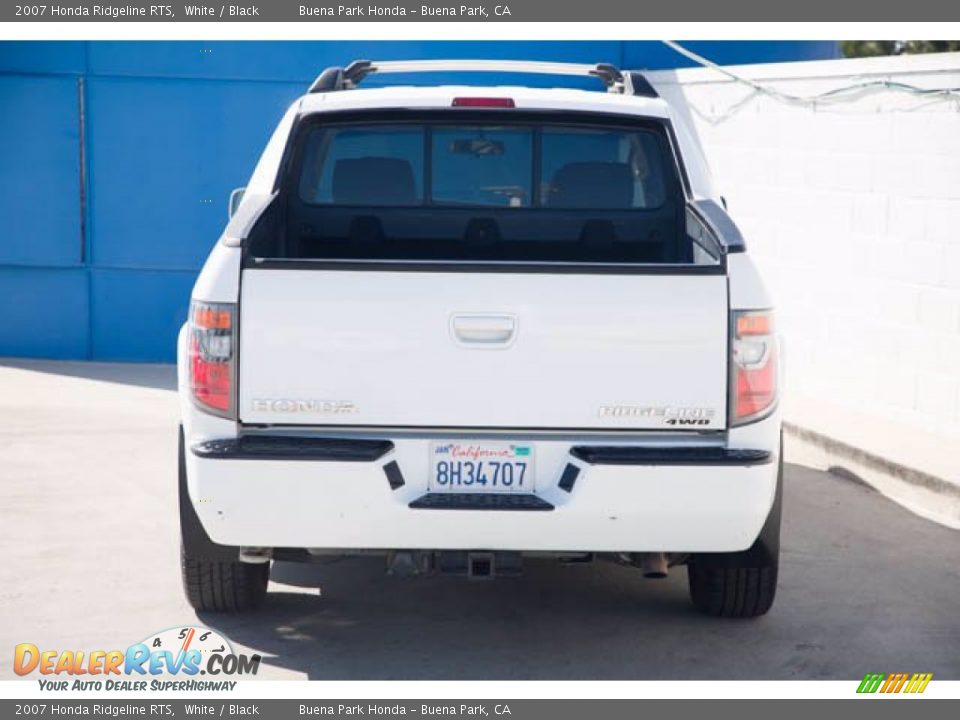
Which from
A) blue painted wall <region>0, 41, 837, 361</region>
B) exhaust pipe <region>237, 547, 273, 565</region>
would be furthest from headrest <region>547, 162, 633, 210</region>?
blue painted wall <region>0, 41, 837, 361</region>

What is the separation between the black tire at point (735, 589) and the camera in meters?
5.81

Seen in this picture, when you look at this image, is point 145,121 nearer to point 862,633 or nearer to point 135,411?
point 135,411

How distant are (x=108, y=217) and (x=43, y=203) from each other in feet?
1.87

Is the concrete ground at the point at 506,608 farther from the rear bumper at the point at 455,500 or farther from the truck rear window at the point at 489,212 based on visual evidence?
the truck rear window at the point at 489,212

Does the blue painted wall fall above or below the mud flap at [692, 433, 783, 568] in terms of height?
above

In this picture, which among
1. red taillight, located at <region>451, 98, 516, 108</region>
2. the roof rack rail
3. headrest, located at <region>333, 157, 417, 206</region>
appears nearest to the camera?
red taillight, located at <region>451, 98, 516, 108</region>

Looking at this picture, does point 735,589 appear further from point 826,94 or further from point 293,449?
point 826,94

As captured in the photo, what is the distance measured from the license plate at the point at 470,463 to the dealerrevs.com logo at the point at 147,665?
1.00 m

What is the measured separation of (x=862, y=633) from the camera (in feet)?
19.3

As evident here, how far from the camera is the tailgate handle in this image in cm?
496

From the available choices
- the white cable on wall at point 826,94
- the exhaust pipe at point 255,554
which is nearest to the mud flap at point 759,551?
the exhaust pipe at point 255,554

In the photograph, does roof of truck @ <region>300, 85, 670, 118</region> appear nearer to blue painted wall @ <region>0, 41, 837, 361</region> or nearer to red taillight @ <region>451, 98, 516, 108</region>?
red taillight @ <region>451, 98, 516, 108</region>
